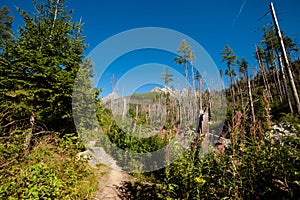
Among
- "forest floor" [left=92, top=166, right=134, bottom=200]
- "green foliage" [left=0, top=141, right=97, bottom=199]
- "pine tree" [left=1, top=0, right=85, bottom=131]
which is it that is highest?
"pine tree" [left=1, top=0, right=85, bottom=131]

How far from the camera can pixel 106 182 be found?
571 centimetres

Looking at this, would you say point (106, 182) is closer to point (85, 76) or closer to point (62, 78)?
point (62, 78)

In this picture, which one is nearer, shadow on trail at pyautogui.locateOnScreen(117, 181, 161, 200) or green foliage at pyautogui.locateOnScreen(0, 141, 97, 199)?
green foliage at pyautogui.locateOnScreen(0, 141, 97, 199)

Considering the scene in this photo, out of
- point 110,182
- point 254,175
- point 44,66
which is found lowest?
point 110,182

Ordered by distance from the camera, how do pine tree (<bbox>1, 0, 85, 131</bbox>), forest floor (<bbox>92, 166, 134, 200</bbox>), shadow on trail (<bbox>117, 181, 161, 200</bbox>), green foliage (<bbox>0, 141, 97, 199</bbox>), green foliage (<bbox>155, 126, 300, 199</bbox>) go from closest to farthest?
green foliage (<bbox>155, 126, 300, 199</bbox>)
green foliage (<bbox>0, 141, 97, 199</bbox>)
shadow on trail (<bbox>117, 181, 161, 200</bbox>)
forest floor (<bbox>92, 166, 134, 200</bbox>)
pine tree (<bbox>1, 0, 85, 131</bbox>)

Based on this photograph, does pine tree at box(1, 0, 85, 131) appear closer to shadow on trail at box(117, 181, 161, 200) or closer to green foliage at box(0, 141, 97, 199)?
green foliage at box(0, 141, 97, 199)

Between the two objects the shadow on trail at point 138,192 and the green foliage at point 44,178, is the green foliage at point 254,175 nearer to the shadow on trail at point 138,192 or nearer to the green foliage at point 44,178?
the shadow on trail at point 138,192

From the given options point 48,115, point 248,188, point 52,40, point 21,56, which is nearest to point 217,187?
point 248,188

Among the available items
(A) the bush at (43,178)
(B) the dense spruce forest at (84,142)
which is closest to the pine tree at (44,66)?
(B) the dense spruce forest at (84,142)

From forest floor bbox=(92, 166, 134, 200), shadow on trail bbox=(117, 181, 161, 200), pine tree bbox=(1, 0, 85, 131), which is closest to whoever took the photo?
shadow on trail bbox=(117, 181, 161, 200)

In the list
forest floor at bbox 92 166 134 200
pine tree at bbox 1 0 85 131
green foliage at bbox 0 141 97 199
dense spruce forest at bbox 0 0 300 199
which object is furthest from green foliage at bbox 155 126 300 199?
pine tree at bbox 1 0 85 131

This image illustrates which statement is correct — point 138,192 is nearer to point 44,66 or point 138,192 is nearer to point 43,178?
point 43,178

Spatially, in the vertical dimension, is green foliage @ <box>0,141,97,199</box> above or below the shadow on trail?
above

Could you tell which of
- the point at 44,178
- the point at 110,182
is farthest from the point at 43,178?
the point at 110,182
